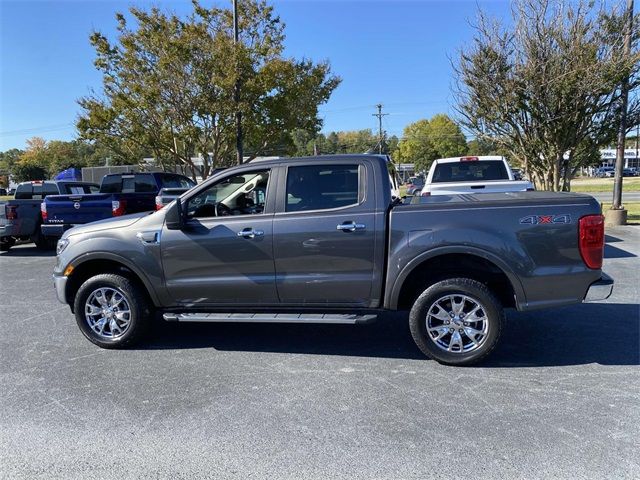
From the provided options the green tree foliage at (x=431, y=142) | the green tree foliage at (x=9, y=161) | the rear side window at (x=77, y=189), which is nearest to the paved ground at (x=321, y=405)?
the rear side window at (x=77, y=189)

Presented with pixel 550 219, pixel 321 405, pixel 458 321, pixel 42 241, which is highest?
pixel 550 219

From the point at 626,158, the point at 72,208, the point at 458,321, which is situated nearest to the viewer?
the point at 458,321

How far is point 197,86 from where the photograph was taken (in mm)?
17500

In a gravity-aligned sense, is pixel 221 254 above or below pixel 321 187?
below

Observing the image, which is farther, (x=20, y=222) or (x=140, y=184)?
(x=140, y=184)

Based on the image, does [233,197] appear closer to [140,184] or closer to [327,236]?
[327,236]

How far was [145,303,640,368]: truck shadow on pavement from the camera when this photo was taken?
4734 millimetres

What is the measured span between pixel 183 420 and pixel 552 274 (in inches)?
126

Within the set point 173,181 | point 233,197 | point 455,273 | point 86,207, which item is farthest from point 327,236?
point 173,181

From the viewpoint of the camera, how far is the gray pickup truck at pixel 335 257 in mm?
4324

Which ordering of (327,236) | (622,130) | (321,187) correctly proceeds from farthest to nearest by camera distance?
(622,130)
(321,187)
(327,236)

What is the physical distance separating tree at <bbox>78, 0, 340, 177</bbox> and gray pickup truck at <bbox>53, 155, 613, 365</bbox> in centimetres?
1258

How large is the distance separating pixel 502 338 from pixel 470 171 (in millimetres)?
6559

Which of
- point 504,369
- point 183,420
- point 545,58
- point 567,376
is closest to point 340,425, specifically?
point 183,420
